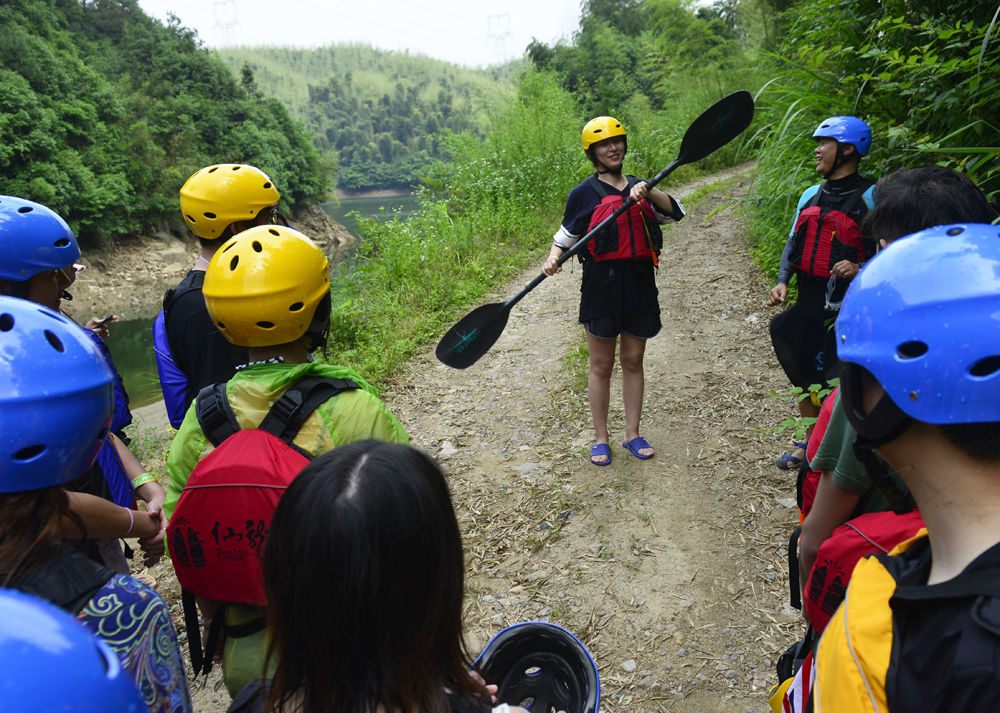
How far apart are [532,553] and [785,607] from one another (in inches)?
51.7

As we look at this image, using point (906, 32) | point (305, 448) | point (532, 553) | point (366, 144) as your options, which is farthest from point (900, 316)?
point (366, 144)

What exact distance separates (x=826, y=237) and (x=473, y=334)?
2.04 m

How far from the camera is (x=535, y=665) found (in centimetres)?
163

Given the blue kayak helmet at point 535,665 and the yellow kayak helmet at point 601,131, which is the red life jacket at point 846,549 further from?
the yellow kayak helmet at point 601,131


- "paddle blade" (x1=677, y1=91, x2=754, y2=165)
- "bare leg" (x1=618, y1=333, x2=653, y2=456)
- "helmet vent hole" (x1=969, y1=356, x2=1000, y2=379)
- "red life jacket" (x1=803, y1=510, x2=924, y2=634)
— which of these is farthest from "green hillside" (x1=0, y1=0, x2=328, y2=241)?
"helmet vent hole" (x1=969, y1=356, x2=1000, y2=379)

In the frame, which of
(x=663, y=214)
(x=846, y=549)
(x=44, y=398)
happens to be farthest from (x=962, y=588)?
(x=663, y=214)

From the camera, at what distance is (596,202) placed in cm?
365

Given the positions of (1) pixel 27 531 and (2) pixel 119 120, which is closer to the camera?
(1) pixel 27 531

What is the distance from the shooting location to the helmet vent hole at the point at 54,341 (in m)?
1.20

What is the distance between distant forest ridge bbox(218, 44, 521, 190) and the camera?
95.2 metres

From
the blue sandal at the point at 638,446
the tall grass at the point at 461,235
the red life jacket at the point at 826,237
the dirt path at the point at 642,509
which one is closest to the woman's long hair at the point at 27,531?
the dirt path at the point at 642,509

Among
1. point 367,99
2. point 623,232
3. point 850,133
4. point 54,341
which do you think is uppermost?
point 367,99

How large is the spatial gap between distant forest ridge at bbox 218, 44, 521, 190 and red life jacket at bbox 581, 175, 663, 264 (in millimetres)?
49256

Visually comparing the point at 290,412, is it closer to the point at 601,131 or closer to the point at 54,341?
the point at 54,341
